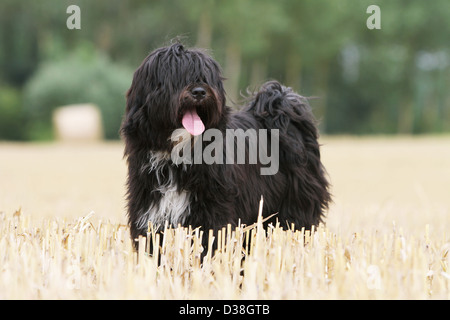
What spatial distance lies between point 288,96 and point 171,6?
3052 centimetres

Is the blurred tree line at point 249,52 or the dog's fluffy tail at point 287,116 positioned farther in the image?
the blurred tree line at point 249,52

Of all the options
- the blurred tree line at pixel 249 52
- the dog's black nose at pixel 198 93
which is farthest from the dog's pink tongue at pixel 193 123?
the blurred tree line at pixel 249 52

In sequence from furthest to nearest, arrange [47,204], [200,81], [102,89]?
[102,89] → [47,204] → [200,81]

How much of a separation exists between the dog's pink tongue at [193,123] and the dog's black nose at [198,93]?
0.38 ft

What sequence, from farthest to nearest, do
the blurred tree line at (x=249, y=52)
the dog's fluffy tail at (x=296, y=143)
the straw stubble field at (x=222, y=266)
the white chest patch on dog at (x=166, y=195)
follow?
1. the blurred tree line at (x=249, y=52)
2. the dog's fluffy tail at (x=296, y=143)
3. the white chest patch on dog at (x=166, y=195)
4. the straw stubble field at (x=222, y=266)

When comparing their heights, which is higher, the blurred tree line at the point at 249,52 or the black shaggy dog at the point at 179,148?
the blurred tree line at the point at 249,52

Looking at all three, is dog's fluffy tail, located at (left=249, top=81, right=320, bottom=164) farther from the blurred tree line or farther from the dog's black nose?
the blurred tree line

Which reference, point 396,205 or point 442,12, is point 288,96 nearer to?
point 396,205

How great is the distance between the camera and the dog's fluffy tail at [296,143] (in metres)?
5.61

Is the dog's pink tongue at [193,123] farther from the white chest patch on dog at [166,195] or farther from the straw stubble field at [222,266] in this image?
the straw stubble field at [222,266]

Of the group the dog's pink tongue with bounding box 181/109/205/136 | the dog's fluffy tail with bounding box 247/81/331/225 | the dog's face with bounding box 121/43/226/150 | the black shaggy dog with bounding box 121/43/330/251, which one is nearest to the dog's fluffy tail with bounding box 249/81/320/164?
the dog's fluffy tail with bounding box 247/81/331/225

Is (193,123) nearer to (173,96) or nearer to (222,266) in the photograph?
(173,96)

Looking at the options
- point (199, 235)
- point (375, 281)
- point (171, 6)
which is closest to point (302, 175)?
point (199, 235)

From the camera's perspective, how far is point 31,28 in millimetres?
38031
